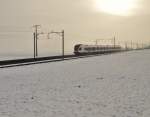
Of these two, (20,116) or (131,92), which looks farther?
(131,92)

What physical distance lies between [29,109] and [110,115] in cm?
234

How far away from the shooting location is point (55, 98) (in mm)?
12195

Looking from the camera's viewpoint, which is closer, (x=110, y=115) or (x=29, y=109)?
(x=110, y=115)

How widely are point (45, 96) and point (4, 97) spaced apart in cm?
143

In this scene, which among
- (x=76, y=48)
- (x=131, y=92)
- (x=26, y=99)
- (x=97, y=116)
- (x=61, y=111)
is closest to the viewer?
(x=97, y=116)

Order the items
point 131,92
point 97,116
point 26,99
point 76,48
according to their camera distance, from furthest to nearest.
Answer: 1. point 76,48
2. point 131,92
3. point 26,99
4. point 97,116

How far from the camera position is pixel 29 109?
9.96 m

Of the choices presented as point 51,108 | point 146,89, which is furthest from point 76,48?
point 51,108

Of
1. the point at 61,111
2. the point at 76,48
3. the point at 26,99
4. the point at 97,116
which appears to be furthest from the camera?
the point at 76,48

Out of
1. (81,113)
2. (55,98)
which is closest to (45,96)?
(55,98)

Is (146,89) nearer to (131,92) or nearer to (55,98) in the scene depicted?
(131,92)

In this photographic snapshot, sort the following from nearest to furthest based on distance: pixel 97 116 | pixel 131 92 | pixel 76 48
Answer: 1. pixel 97 116
2. pixel 131 92
3. pixel 76 48

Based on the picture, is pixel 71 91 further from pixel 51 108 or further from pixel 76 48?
pixel 76 48

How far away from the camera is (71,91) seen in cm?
1423
